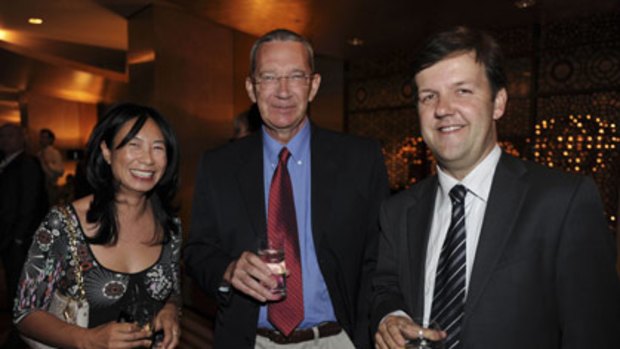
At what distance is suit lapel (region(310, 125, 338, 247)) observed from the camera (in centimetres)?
196

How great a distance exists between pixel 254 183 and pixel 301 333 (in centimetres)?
65

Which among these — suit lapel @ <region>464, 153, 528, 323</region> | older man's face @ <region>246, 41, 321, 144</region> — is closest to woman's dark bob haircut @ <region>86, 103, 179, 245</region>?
older man's face @ <region>246, 41, 321, 144</region>

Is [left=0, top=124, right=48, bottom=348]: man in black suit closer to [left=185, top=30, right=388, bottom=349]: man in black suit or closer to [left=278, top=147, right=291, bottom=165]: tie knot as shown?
[left=185, top=30, right=388, bottom=349]: man in black suit

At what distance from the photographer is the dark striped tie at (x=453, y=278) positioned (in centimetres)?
144

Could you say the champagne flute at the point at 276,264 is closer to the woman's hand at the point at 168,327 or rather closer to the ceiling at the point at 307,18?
the woman's hand at the point at 168,327

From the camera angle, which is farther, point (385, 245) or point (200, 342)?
point (200, 342)

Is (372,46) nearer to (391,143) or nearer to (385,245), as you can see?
(391,143)

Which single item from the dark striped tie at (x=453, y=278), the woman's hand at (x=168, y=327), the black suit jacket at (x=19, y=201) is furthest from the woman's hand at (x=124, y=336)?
the black suit jacket at (x=19, y=201)

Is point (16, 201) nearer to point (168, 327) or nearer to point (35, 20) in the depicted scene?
point (168, 327)

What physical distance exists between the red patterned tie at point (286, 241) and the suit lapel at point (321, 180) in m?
0.09

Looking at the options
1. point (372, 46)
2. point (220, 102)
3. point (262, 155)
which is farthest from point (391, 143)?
point (262, 155)

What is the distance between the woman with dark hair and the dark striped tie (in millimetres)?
1028

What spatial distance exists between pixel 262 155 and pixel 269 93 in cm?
29

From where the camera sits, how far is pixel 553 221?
1.33 metres
